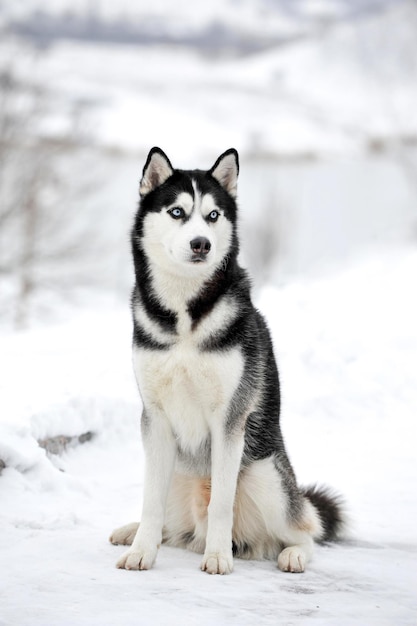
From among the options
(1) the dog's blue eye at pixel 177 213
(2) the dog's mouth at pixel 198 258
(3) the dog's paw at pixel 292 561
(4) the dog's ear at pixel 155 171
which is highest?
(4) the dog's ear at pixel 155 171

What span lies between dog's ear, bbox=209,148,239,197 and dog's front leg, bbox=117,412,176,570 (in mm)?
1264

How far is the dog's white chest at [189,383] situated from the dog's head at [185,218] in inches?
16.4

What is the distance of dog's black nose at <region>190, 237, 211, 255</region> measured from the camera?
11.4 feet

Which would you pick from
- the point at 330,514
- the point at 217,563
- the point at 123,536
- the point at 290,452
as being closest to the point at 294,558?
the point at 217,563

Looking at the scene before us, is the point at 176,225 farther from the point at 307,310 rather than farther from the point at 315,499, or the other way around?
the point at 307,310

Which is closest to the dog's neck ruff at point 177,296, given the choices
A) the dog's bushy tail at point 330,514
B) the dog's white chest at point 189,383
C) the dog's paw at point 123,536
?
the dog's white chest at point 189,383

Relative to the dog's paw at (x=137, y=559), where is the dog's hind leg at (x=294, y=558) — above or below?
above

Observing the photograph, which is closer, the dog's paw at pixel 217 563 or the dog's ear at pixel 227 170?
the dog's paw at pixel 217 563

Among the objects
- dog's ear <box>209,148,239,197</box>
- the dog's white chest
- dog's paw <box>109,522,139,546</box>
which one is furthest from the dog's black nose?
dog's paw <box>109,522,139,546</box>

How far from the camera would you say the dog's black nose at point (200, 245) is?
3.48m

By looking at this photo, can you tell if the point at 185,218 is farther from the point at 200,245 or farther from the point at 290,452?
the point at 290,452

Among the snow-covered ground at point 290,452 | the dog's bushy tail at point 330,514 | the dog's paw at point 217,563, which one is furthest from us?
the dog's bushy tail at point 330,514

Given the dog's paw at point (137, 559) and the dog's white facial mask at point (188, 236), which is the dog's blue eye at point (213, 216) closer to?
the dog's white facial mask at point (188, 236)

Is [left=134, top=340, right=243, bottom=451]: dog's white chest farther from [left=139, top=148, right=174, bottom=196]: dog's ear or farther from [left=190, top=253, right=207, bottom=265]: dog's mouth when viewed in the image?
[left=139, top=148, right=174, bottom=196]: dog's ear
